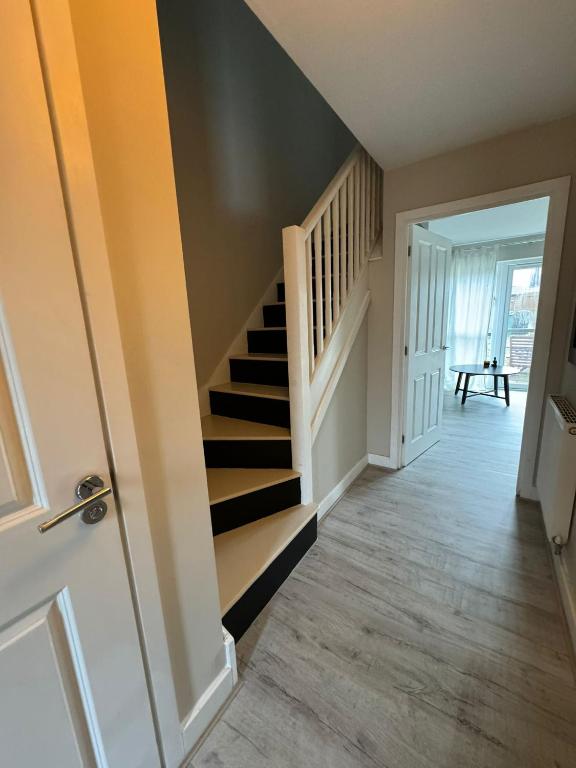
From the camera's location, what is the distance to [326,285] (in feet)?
6.70

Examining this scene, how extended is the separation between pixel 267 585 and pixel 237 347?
5.55 feet

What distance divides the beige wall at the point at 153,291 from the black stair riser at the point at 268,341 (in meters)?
1.59

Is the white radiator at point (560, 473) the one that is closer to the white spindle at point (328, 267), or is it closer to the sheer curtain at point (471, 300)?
the white spindle at point (328, 267)

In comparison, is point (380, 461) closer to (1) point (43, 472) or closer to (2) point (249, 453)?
(2) point (249, 453)

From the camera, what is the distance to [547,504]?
174cm

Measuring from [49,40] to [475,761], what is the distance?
6.71ft

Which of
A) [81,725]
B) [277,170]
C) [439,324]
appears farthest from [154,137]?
[439,324]

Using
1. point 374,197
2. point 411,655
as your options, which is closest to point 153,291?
point 411,655

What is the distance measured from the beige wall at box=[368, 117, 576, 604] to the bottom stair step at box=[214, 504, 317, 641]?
1240 millimetres

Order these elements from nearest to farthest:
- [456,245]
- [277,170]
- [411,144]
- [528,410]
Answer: [411,144] < [528,410] < [277,170] < [456,245]

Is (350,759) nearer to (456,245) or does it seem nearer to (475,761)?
(475,761)

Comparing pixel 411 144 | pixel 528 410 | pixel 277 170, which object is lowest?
pixel 528 410

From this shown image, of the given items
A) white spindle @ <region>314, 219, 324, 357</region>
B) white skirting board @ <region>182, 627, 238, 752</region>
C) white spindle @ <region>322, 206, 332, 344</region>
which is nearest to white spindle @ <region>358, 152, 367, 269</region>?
white spindle @ <region>322, 206, 332, 344</region>

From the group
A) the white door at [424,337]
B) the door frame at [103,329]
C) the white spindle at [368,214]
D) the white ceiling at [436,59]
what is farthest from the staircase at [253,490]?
the white ceiling at [436,59]
